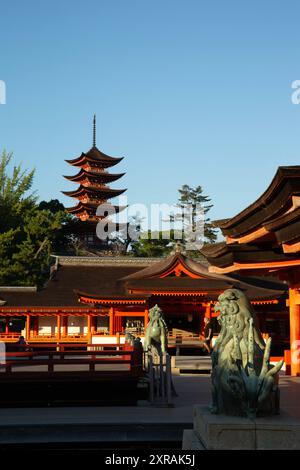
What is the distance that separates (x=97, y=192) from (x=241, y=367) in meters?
66.5

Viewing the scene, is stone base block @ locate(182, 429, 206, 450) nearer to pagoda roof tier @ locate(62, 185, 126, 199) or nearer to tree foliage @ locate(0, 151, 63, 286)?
tree foliage @ locate(0, 151, 63, 286)

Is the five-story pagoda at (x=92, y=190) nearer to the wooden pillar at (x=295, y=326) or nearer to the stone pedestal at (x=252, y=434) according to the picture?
the wooden pillar at (x=295, y=326)

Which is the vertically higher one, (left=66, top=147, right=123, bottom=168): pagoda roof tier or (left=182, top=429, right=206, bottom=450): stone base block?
(left=66, top=147, right=123, bottom=168): pagoda roof tier

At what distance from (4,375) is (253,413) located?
24.0 feet

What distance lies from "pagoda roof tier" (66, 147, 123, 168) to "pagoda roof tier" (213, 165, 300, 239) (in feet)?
195

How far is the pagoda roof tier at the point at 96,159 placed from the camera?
73.1m

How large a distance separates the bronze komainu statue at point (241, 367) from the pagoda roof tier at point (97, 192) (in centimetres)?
6552

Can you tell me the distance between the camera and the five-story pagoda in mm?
71375

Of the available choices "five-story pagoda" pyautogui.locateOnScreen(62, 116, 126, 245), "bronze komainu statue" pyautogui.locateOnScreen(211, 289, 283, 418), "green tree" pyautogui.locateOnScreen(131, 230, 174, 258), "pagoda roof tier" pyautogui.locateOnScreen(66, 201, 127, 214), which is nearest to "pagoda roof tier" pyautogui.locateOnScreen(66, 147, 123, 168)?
"five-story pagoda" pyautogui.locateOnScreen(62, 116, 126, 245)

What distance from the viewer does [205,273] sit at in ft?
A: 112

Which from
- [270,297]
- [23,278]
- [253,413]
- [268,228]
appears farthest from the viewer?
[23,278]

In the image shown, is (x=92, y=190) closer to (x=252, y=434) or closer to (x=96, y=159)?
(x=96, y=159)
